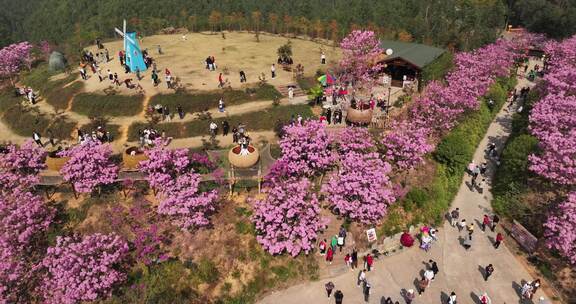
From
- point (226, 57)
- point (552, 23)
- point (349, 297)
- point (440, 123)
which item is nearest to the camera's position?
point (349, 297)

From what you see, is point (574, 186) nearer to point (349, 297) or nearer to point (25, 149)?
point (349, 297)

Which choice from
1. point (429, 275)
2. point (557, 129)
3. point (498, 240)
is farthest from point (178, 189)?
point (557, 129)

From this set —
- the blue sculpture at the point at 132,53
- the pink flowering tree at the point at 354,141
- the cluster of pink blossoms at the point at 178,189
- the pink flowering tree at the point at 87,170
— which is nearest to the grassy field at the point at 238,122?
the pink flowering tree at the point at 87,170

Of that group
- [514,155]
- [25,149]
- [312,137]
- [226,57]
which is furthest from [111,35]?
[514,155]

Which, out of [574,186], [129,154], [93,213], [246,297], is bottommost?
[246,297]

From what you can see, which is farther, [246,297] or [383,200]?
[383,200]

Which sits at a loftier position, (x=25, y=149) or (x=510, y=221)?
(x=25, y=149)

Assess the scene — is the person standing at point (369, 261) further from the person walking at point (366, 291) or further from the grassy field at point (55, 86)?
the grassy field at point (55, 86)
